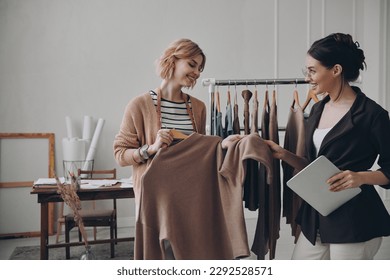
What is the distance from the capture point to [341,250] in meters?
1.23

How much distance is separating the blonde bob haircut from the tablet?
1.72ft

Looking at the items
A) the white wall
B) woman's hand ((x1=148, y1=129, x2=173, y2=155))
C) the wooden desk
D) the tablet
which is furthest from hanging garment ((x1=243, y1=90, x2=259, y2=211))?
the wooden desk

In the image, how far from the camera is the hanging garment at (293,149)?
1.41 m

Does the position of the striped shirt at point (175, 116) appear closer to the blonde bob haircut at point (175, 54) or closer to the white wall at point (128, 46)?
the blonde bob haircut at point (175, 54)

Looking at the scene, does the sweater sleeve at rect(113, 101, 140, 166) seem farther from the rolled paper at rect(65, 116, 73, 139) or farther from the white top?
the rolled paper at rect(65, 116, 73, 139)

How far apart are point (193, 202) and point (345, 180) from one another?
1.60 ft

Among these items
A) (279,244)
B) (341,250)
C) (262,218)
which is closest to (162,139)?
(262,218)

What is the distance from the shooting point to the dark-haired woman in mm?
1168

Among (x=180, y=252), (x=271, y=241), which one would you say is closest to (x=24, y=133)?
(x=180, y=252)

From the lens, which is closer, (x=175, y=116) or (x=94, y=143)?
(x=175, y=116)

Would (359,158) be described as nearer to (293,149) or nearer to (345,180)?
(345,180)
